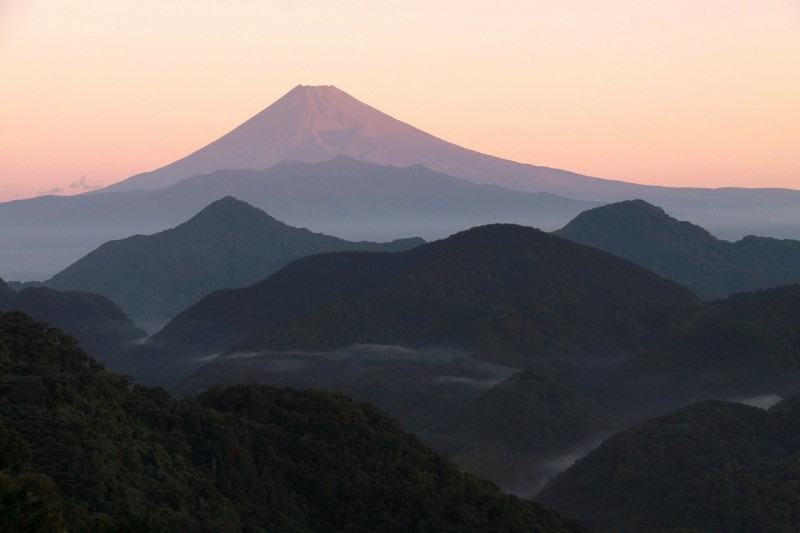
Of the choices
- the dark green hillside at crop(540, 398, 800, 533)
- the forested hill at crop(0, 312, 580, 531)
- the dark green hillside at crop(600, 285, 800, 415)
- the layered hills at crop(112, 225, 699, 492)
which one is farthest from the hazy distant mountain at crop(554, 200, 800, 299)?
the forested hill at crop(0, 312, 580, 531)

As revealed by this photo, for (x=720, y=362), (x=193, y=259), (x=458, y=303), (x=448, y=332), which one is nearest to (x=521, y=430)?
(x=720, y=362)

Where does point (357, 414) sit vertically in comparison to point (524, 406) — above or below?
above

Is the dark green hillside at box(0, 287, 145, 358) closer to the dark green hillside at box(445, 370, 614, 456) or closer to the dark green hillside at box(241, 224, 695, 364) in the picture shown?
the dark green hillside at box(241, 224, 695, 364)

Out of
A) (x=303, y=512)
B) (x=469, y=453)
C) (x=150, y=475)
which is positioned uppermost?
(x=150, y=475)

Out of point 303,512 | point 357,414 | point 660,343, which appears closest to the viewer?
point 303,512

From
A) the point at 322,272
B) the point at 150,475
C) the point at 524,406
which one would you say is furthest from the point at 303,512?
the point at 322,272

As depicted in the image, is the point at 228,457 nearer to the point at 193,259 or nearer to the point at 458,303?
the point at 458,303

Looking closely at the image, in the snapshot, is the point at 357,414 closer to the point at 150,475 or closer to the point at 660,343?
the point at 150,475

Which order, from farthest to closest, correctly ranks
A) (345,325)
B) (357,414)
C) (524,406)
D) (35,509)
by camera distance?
(345,325) < (524,406) < (357,414) < (35,509)
